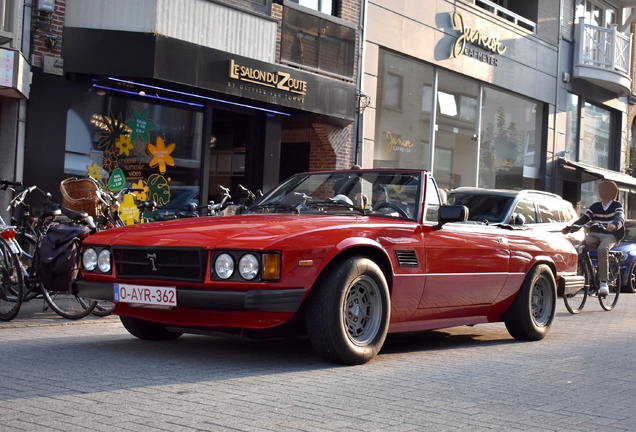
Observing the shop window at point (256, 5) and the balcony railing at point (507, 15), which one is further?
the balcony railing at point (507, 15)

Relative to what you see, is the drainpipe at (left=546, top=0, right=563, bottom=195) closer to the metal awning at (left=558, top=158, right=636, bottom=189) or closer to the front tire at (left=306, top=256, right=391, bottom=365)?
the metal awning at (left=558, top=158, right=636, bottom=189)

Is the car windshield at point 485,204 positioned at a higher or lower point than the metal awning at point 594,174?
lower

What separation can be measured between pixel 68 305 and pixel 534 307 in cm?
448

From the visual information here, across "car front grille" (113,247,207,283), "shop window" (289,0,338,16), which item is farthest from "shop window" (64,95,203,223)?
"car front grille" (113,247,207,283)

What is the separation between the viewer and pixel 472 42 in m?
21.9

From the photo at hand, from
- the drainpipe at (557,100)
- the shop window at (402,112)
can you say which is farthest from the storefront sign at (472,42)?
the drainpipe at (557,100)

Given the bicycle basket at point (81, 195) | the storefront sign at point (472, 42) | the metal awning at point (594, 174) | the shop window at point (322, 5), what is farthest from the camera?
the metal awning at point (594, 174)

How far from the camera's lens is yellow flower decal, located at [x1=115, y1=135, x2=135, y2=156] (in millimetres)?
13867

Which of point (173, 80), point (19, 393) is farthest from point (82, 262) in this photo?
point (173, 80)

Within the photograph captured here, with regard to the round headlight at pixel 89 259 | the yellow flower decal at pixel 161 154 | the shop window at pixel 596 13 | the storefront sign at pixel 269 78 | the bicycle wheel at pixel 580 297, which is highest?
the shop window at pixel 596 13

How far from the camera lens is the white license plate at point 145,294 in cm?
574

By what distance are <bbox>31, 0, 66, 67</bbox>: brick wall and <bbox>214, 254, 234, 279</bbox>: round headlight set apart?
818 centimetres

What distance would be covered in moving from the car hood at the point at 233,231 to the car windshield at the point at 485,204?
6.14m

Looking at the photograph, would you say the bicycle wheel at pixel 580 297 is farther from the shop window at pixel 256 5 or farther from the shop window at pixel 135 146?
the shop window at pixel 256 5
